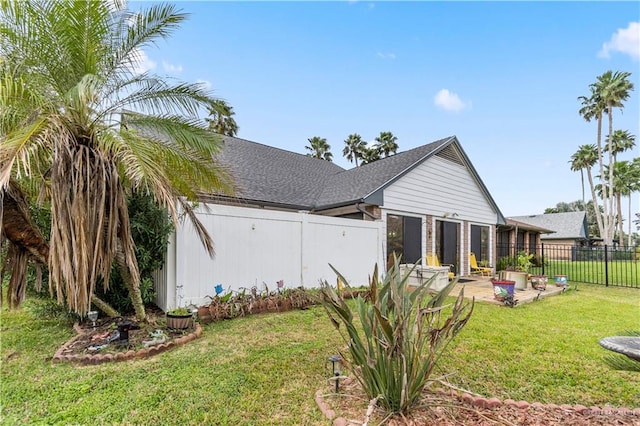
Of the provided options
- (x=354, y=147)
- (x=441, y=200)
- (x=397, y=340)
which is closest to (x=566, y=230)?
(x=354, y=147)

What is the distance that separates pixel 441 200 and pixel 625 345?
1050cm

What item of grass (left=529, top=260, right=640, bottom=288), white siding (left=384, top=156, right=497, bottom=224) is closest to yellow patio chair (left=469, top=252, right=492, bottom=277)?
white siding (left=384, top=156, right=497, bottom=224)

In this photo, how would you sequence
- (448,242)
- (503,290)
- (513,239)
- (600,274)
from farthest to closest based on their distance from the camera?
(513,239) → (600,274) → (448,242) → (503,290)

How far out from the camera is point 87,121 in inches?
172

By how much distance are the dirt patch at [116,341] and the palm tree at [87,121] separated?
1.53ft

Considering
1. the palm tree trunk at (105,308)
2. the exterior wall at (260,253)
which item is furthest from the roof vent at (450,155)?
the palm tree trunk at (105,308)

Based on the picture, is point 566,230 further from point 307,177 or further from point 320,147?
point 307,177

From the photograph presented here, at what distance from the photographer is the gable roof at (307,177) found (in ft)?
33.5

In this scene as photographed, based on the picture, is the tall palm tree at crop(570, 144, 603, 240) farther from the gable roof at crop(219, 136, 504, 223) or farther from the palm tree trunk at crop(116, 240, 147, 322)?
the palm tree trunk at crop(116, 240, 147, 322)

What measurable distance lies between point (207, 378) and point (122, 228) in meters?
2.56

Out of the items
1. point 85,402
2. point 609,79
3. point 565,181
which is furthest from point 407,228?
point 565,181

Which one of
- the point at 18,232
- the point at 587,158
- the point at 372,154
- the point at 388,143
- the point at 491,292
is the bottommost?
the point at 491,292

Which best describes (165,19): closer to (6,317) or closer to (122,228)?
(122,228)

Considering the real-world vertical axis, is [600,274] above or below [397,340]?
below
